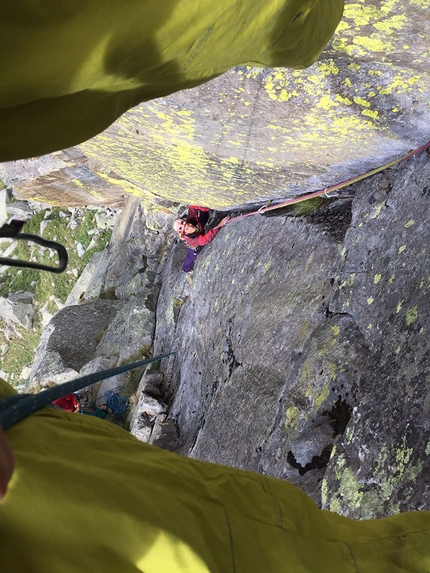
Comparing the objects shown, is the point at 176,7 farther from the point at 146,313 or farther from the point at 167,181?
the point at 146,313

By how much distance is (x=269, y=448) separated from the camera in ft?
10.8

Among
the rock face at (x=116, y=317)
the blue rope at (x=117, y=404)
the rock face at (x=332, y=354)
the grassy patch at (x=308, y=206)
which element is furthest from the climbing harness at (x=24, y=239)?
the rock face at (x=116, y=317)

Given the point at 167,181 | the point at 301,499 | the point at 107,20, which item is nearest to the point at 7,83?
the point at 107,20

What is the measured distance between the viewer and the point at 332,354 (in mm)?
3061

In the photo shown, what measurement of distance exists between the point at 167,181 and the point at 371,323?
3.26m

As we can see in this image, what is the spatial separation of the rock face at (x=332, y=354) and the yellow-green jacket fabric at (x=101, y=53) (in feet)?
5.41

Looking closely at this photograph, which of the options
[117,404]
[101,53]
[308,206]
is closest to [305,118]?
[308,206]

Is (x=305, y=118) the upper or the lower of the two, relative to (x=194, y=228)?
upper

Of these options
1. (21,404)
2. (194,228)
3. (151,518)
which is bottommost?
(194,228)

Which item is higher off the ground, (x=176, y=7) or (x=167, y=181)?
(x=176, y=7)

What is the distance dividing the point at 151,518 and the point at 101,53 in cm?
119

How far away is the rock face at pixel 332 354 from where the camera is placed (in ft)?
8.04

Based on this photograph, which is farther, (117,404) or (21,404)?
(117,404)

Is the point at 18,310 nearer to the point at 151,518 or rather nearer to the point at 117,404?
the point at 117,404
